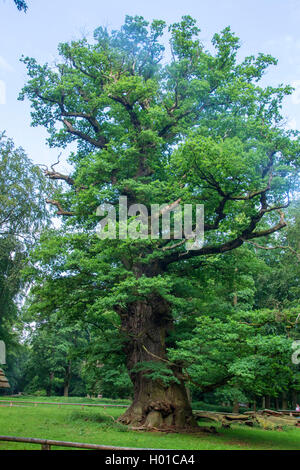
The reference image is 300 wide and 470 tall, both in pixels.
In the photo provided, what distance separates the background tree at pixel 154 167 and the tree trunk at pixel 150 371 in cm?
5

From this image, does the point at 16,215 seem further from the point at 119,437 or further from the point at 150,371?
the point at 119,437

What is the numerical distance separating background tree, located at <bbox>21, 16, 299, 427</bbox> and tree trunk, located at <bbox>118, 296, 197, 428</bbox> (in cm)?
5

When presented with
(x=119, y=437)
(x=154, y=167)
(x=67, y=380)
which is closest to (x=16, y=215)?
(x=154, y=167)

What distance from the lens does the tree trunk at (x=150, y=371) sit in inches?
594

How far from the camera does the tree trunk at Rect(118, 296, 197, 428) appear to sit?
49.5 feet

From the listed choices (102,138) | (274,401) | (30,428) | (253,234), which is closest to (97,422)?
(30,428)

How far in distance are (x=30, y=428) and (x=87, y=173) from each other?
9.95m

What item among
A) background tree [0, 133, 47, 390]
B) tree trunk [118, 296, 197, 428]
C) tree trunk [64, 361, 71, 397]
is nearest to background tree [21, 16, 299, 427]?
tree trunk [118, 296, 197, 428]

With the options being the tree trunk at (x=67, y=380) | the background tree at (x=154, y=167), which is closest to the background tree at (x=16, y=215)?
the background tree at (x=154, y=167)

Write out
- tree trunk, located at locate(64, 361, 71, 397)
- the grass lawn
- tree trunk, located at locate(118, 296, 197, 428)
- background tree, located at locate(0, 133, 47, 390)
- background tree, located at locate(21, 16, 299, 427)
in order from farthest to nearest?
tree trunk, located at locate(64, 361, 71, 397) → background tree, located at locate(0, 133, 47, 390) → tree trunk, located at locate(118, 296, 197, 428) → background tree, located at locate(21, 16, 299, 427) → the grass lawn

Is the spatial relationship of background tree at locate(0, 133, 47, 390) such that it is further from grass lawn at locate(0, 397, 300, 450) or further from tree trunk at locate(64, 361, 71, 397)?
tree trunk at locate(64, 361, 71, 397)

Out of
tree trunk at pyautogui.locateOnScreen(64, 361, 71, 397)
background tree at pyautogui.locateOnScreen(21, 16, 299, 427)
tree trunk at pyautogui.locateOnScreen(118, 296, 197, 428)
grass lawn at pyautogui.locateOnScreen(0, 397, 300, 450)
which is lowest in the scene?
tree trunk at pyautogui.locateOnScreen(64, 361, 71, 397)

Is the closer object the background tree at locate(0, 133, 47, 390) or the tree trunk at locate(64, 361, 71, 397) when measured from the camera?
the background tree at locate(0, 133, 47, 390)
